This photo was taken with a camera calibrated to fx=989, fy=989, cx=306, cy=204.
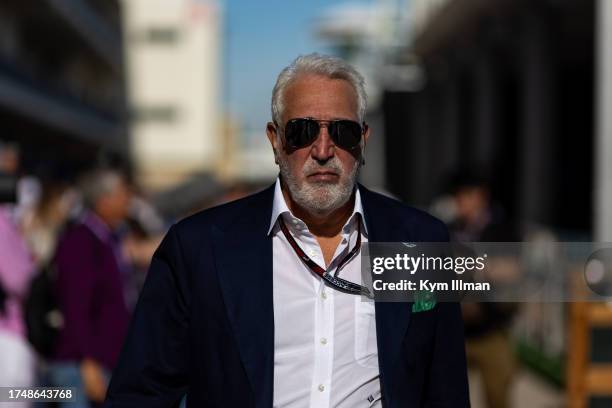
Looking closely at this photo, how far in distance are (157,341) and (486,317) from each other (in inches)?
169

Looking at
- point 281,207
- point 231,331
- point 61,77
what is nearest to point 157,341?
point 231,331

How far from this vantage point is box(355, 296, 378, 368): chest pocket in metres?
2.71

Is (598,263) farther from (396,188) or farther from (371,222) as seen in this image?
(396,188)

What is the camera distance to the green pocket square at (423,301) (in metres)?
2.73

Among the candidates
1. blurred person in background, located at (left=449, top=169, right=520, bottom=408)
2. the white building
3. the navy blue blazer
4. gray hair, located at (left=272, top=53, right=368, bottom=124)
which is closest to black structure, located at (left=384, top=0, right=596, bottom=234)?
blurred person in background, located at (left=449, top=169, right=520, bottom=408)

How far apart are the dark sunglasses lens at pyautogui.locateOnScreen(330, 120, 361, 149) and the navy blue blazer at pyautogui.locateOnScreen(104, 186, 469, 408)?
Result: 0.75ft

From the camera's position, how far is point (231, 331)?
2.62m

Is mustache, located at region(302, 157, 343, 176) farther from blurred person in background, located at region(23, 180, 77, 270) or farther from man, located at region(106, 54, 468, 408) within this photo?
A: blurred person in background, located at region(23, 180, 77, 270)

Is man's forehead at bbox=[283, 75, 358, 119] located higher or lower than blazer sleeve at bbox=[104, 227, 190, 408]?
higher

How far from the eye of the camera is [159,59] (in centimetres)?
6334

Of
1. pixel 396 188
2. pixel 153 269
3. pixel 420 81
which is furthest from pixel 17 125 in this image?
pixel 153 269

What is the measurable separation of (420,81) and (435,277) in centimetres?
4383

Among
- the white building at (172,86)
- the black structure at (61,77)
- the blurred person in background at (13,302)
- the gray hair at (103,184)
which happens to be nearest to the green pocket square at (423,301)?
the blurred person in background at (13,302)

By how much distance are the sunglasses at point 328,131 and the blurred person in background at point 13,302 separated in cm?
302
